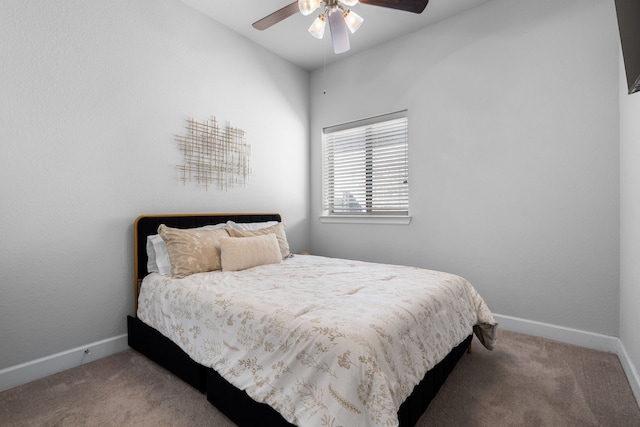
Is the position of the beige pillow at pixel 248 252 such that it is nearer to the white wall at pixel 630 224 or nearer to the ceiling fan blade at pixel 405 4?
the ceiling fan blade at pixel 405 4

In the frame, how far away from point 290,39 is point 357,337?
3069mm

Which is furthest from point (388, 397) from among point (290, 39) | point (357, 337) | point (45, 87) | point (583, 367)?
point (290, 39)

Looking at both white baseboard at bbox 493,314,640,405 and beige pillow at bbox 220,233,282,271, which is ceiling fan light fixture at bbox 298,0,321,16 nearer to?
beige pillow at bbox 220,233,282,271

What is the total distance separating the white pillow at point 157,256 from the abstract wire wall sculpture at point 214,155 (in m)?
0.60

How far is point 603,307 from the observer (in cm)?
217

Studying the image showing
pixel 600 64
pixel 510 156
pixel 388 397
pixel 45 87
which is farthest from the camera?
pixel 510 156

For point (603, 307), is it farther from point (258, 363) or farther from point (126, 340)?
point (126, 340)

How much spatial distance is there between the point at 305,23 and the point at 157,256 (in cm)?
245

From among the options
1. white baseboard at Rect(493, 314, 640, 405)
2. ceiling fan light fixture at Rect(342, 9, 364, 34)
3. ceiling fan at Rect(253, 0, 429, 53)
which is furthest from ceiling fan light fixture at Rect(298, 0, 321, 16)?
white baseboard at Rect(493, 314, 640, 405)

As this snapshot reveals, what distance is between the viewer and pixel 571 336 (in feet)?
7.42

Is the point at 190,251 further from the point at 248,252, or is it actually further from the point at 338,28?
the point at 338,28

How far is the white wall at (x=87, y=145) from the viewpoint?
1789 millimetres

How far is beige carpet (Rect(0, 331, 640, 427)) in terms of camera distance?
146 cm

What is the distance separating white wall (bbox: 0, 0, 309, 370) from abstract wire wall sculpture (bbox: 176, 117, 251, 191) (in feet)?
0.30
